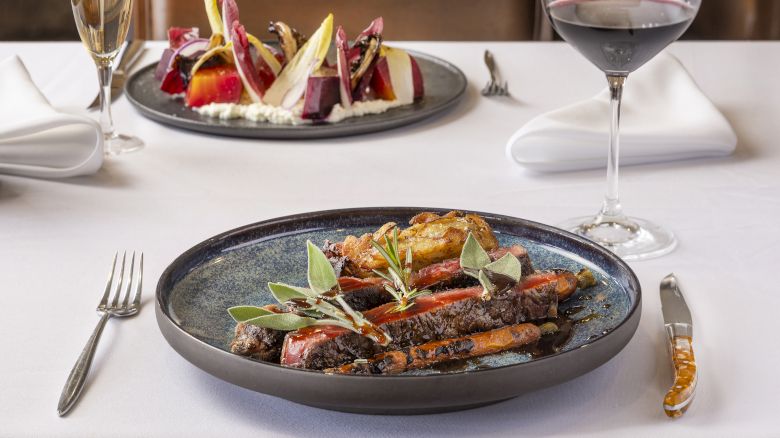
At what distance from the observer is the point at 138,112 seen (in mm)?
1643

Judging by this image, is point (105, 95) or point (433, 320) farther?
point (105, 95)

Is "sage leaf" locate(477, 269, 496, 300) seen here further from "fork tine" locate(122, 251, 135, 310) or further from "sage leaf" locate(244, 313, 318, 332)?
"fork tine" locate(122, 251, 135, 310)

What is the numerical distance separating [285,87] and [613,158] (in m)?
0.58

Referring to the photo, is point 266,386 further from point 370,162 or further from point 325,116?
point 325,116

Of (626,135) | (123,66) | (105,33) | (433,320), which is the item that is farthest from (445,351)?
(123,66)

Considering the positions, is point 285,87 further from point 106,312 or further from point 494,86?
point 106,312

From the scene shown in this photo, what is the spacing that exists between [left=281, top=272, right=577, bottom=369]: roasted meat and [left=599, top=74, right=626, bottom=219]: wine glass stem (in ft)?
1.07

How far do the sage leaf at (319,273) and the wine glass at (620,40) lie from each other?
16.6 inches

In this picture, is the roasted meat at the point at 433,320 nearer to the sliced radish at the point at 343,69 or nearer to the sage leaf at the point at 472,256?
the sage leaf at the point at 472,256

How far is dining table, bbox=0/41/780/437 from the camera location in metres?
0.78

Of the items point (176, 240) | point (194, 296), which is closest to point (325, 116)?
point (176, 240)

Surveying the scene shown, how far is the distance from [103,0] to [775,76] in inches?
45.1

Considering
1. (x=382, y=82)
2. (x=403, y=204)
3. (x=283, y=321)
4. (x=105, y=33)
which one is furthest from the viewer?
(x=382, y=82)

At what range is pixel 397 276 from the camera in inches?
33.4
